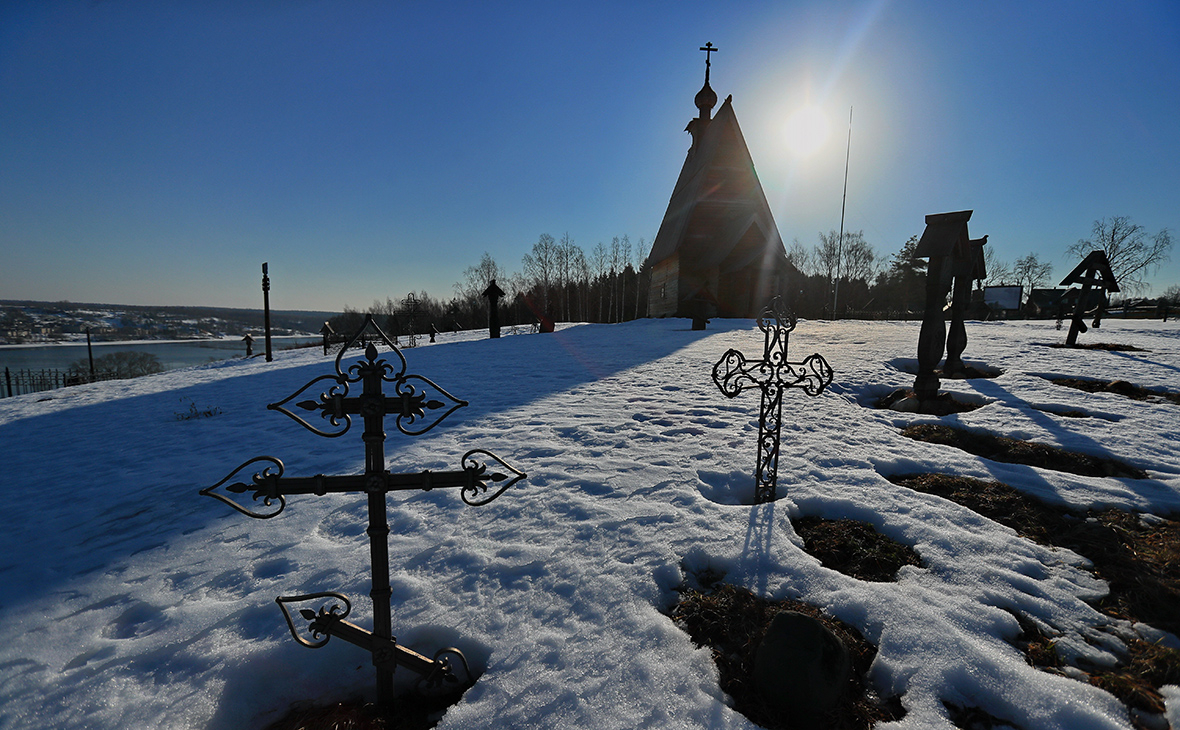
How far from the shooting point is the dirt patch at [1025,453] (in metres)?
3.82

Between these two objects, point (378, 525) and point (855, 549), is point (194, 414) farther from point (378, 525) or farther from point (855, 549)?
point (855, 549)

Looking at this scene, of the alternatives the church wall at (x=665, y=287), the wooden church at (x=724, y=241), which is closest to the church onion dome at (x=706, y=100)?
the wooden church at (x=724, y=241)

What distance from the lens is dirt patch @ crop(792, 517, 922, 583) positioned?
2.53m

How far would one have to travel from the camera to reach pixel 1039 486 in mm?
3410

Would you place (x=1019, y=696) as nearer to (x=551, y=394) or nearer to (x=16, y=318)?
(x=551, y=394)

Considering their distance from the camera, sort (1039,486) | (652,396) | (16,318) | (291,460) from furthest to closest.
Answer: (16,318) < (652,396) < (291,460) < (1039,486)

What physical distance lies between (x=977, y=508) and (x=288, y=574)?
15.5 ft

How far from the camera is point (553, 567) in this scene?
8.33 feet

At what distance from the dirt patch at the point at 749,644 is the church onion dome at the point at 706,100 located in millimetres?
30821

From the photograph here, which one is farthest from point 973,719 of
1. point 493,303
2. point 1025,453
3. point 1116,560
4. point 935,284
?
point 493,303

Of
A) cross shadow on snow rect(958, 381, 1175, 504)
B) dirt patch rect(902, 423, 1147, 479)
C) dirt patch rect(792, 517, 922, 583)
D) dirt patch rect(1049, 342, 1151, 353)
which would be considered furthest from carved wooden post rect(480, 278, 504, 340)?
dirt patch rect(1049, 342, 1151, 353)

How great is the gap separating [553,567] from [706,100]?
30.9 metres

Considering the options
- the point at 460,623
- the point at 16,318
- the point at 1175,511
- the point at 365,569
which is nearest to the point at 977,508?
the point at 1175,511

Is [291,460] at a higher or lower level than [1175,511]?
lower
